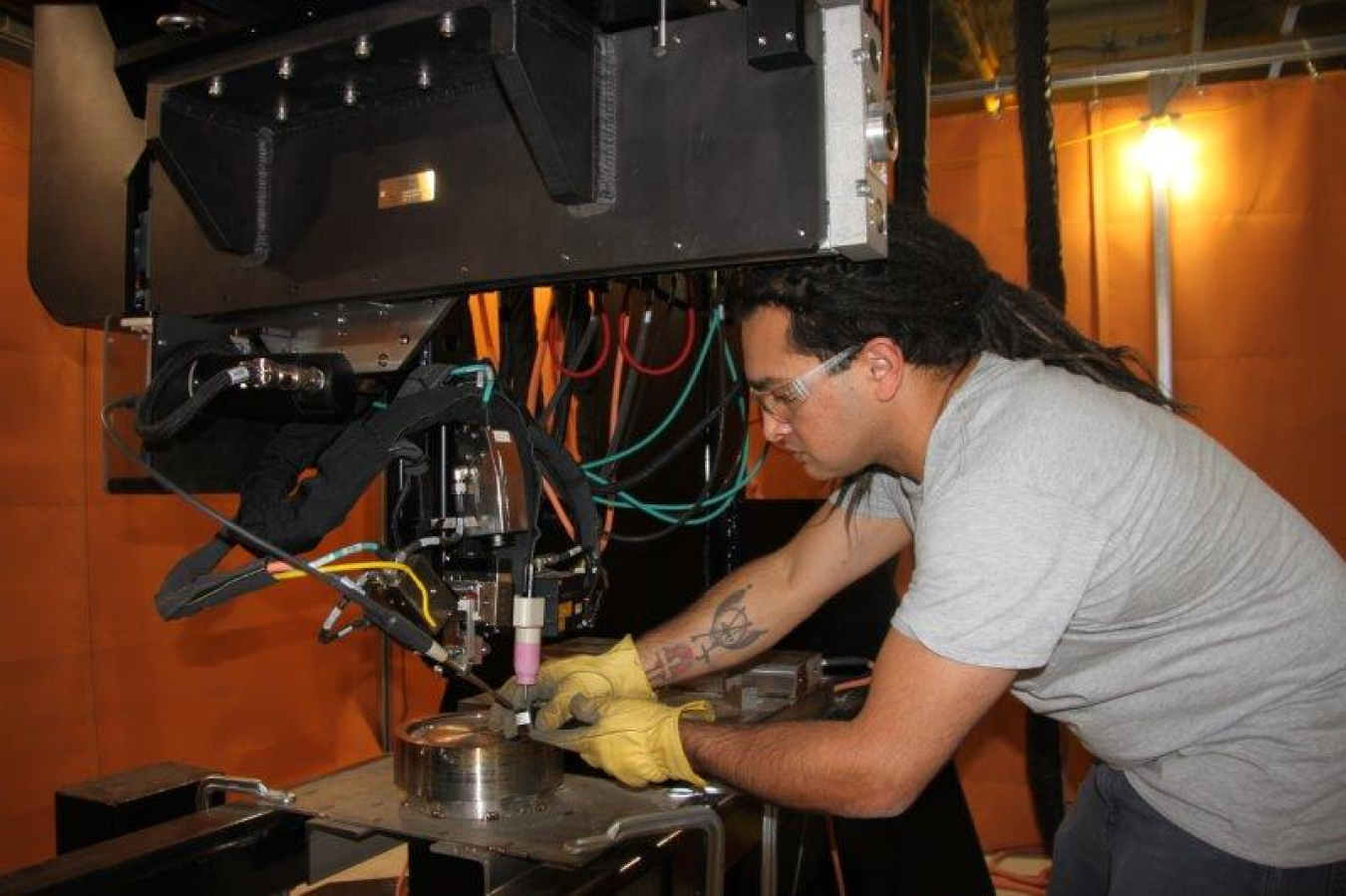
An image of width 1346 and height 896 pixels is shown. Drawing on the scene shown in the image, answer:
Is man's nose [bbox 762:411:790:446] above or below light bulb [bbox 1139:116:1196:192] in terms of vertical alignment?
below

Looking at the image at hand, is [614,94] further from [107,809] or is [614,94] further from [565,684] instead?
[107,809]

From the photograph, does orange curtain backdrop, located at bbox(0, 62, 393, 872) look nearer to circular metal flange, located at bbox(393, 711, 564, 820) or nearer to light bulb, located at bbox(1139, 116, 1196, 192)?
circular metal flange, located at bbox(393, 711, 564, 820)

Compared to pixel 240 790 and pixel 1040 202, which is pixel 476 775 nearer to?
pixel 240 790

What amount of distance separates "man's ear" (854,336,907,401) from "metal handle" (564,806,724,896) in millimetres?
551

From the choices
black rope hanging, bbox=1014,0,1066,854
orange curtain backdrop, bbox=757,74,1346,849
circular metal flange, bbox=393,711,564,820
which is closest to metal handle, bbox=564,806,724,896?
circular metal flange, bbox=393,711,564,820

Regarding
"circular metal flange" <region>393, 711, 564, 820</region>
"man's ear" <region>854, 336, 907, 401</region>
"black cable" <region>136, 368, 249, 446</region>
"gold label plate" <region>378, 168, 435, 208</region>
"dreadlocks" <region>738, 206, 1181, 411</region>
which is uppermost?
"gold label plate" <region>378, 168, 435, 208</region>

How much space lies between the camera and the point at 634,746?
1224 millimetres

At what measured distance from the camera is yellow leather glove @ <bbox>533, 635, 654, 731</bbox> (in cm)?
146

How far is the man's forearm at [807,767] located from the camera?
44.5 inches

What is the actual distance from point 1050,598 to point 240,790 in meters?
0.96

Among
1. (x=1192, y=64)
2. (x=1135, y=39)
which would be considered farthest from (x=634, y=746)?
(x=1135, y=39)

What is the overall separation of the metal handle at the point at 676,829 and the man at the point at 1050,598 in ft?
0.27

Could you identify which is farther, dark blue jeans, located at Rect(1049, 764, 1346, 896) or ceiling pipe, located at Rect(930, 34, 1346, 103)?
ceiling pipe, located at Rect(930, 34, 1346, 103)

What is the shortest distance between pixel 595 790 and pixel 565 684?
0.70 ft
